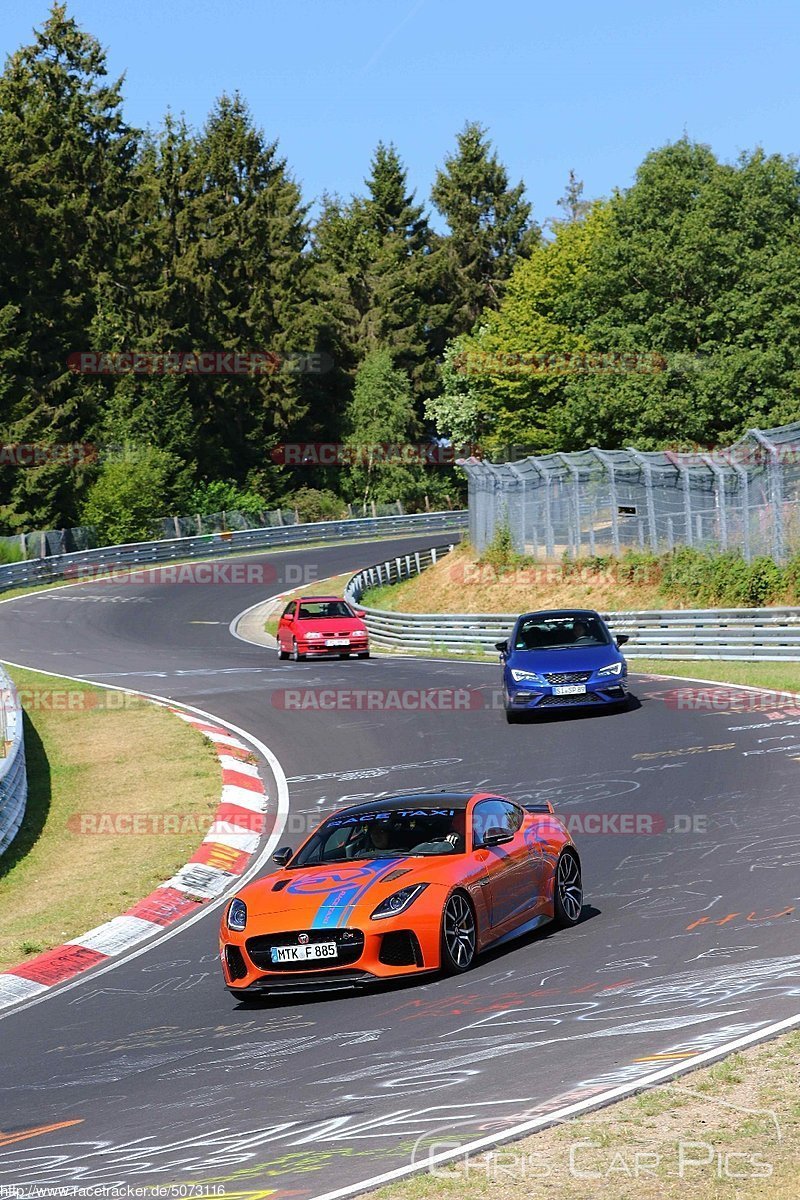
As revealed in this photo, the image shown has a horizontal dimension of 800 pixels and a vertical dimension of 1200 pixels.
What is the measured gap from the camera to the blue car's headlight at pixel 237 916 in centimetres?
1064

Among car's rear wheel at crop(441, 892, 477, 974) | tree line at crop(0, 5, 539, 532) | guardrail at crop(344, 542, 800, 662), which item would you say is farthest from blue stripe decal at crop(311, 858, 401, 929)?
tree line at crop(0, 5, 539, 532)

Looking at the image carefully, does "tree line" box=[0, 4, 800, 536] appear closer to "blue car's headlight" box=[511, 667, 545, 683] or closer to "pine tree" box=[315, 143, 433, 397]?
"pine tree" box=[315, 143, 433, 397]

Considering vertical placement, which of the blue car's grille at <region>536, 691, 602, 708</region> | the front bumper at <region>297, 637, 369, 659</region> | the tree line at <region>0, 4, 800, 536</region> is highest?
the tree line at <region>0, 4, 800, 536</region>

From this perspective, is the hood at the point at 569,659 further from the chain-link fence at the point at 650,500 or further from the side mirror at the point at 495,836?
the side mirror at the point at 495,836

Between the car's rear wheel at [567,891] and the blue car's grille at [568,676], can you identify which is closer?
the car's rear wheel at [567,891]

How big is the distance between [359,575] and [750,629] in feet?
76.0

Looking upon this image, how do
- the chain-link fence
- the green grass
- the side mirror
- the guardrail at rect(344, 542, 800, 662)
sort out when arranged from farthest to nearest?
the chain-link fence, the guardrail at rect(344, 542, 800, 662), the green grass, the side mirror

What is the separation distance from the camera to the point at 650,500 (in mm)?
39438

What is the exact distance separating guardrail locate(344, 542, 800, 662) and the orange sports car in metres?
18.7

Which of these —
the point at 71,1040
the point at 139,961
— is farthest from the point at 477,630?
the point at 71,1040

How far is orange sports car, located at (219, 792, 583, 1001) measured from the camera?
1023 centimetres

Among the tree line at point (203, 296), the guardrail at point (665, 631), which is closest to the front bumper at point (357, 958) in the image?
the guardrail at point (665, 631)

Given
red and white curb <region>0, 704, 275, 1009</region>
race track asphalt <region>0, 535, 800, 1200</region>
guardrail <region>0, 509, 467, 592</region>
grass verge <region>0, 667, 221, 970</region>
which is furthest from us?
guardrail <region>0, 509, 467, 592</region>

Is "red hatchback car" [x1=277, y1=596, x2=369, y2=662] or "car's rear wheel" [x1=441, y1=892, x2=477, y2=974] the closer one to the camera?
"car's rear wheel" [x1=441, y1=892, x2=477, y2=974]
